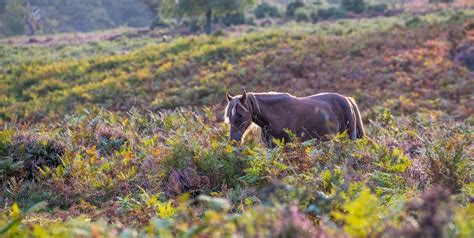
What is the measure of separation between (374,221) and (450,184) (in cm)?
288

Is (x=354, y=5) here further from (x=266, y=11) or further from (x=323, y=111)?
(x=323, y=111)

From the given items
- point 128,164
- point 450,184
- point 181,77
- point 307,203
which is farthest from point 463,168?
point 181,77

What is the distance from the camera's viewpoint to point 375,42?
2745cm

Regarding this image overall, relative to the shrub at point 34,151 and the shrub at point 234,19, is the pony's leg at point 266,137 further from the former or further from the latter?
the shrub at point 234,19

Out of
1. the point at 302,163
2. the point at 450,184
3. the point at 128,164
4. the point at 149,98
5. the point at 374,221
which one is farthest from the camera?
the point at 149,98

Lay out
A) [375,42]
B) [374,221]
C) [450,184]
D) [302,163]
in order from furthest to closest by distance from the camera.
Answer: [375,42] < [302,163] < [450,184] < [374,221]

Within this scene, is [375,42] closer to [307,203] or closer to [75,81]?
[75,81]

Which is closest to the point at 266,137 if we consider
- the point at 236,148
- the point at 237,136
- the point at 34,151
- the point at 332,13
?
the point at 237,136

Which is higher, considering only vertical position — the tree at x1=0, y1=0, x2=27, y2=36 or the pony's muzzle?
the pony's muzzle

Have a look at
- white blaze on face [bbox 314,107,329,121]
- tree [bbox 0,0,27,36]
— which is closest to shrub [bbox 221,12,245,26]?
tree [bbox 0,0,27,36]

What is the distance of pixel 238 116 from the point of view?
8.14 metres

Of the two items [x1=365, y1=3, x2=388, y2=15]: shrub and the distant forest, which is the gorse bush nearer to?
[x1=365, y1=3, x2=388, y2=15]: shrub

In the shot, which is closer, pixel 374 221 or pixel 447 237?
pixel 447 237

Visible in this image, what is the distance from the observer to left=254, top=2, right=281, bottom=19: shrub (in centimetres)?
5603
